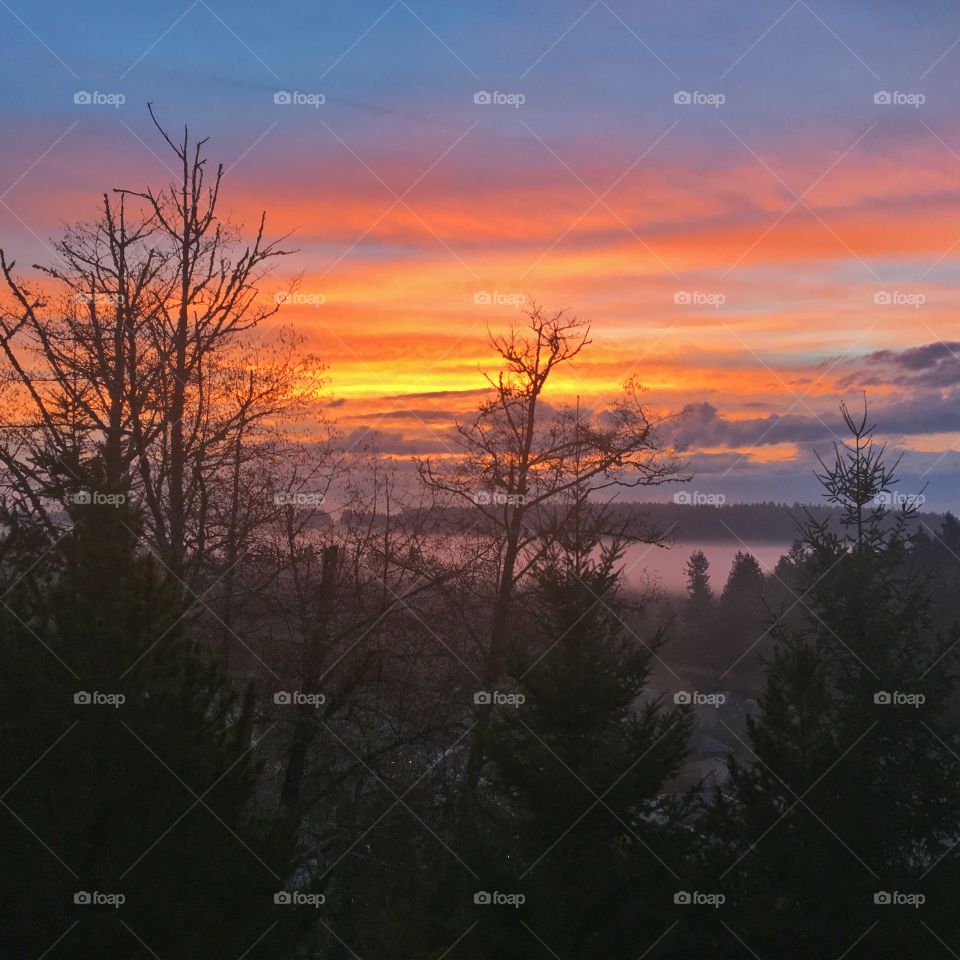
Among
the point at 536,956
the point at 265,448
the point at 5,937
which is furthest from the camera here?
the point at 265,448

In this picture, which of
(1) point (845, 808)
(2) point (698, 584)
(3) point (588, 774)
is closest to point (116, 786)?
(3) point (588, 774)

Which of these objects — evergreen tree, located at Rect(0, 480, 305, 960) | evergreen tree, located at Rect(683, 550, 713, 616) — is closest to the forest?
evergreen tree, located at Rect(0, 480, 305, 960)

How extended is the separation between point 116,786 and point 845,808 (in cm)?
1325

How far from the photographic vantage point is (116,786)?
30.2 ft

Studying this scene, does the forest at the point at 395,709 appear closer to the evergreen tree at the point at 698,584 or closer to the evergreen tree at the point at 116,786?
the evergreen tree at the point at 116,786

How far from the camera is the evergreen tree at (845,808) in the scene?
53.2 feet

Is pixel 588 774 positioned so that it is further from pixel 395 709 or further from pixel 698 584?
pixel 698 584

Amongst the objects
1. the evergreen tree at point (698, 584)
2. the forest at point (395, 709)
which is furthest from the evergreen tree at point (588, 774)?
the evergreen tree at point (698, 584)

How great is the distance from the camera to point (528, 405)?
2142cm

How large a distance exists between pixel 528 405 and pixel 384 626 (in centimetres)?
567

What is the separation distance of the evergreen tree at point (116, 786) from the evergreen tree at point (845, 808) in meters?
8.20

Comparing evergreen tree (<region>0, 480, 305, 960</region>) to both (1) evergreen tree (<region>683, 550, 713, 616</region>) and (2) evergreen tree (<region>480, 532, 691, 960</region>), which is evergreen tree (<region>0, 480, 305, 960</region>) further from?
(1) evergreen tree (<region>683, 550, 713, 616</region>)

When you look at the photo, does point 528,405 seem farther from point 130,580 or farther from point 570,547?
point 130,580

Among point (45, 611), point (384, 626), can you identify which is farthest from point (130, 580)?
point (384, 626)
